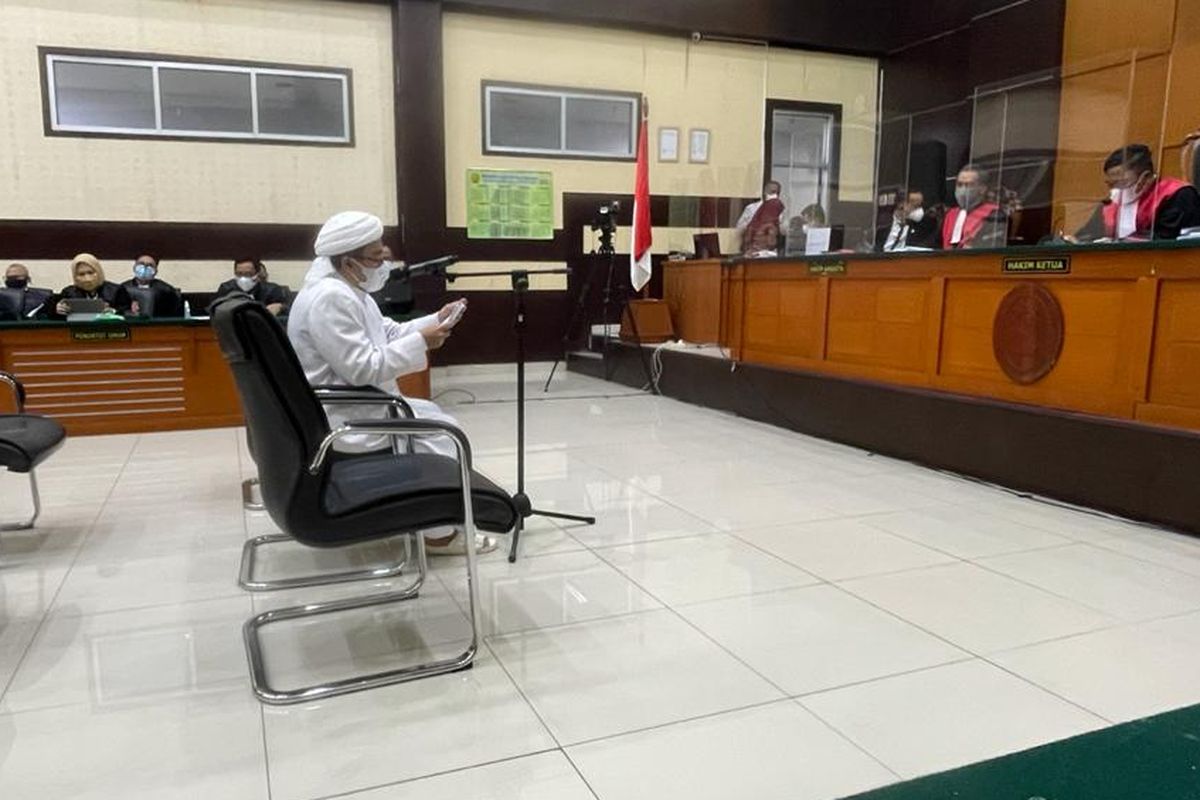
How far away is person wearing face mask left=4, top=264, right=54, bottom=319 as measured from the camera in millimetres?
5746

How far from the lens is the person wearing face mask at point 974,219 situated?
4714 mm

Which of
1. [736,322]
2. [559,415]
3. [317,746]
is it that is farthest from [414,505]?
[736,322]

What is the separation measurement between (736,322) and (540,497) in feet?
8.46

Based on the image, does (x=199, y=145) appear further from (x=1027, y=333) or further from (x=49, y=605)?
(x=1027, y=333)

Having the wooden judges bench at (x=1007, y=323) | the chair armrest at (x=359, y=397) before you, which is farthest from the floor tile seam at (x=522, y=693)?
the wooden judges bench at (x=1007, y=323)

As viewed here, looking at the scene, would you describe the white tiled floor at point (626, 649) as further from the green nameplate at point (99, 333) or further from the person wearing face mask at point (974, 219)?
the person wearing face mask at point (974, 219)

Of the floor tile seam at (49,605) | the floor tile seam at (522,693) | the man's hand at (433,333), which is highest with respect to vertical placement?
the man's hand at (433,333)

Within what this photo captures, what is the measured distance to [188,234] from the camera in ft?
21.4

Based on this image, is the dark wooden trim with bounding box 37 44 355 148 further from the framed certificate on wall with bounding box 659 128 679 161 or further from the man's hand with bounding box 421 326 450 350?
the man's hand with bounding box 421 326 450 350

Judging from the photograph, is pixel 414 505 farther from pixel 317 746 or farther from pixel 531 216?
pixel 531 216

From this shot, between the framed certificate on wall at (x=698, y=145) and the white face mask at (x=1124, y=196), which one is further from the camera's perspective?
the framed certificate on wall at (x=698, y=145)

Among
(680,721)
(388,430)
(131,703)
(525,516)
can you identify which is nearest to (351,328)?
(388,430)

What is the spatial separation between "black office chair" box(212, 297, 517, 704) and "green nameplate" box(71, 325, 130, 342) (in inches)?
130

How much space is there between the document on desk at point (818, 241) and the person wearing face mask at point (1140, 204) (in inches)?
57.5
